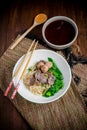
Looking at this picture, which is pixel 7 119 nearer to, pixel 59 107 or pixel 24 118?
pixel 24 118

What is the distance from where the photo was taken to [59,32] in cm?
153

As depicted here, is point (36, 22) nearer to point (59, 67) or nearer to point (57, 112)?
point (59, 67)

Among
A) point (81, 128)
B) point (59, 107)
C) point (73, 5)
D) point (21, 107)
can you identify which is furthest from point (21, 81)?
point (73, 5)

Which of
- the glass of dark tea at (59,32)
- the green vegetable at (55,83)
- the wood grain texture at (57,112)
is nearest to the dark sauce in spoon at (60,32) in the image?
the glass of dark tea at (59,32)

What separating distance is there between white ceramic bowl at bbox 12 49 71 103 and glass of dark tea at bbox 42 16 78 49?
0.18ft

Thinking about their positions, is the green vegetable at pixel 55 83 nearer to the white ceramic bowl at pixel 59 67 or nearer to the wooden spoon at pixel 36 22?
the white ceramic bowl at pixel 59 67

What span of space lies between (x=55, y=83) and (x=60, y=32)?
29 cm

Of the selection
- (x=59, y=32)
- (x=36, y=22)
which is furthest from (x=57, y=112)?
(x=36, y=22)

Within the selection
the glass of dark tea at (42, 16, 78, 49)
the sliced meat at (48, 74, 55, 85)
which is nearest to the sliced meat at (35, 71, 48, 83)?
the sliced meat at (48, 74, 55, 85)

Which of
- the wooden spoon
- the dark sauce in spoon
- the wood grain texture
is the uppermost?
the wooden spoon

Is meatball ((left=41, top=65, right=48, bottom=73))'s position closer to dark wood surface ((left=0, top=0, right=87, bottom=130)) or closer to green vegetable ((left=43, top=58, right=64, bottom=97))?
green vegetable ((left=43, top=58, right=64, bottom=97))

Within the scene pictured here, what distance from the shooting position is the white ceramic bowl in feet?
4.53

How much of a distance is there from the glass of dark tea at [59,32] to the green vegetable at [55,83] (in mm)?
121

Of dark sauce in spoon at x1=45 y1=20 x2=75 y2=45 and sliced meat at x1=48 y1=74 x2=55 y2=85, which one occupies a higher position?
dark sauce in spoon at x1=45 y1=20 x2=75 y2=45
